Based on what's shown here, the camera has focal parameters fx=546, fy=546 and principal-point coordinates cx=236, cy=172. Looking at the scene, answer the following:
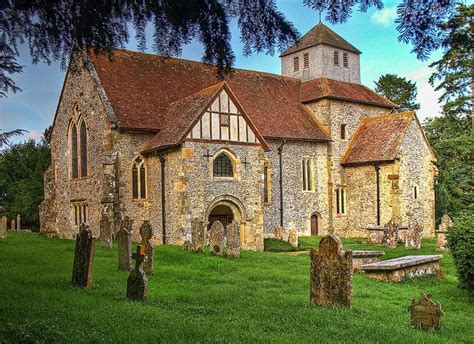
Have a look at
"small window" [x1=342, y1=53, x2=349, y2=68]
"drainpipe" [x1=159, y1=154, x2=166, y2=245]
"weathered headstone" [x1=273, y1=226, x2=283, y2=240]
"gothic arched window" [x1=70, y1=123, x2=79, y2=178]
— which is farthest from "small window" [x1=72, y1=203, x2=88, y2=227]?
"small window" [x1=342, y1=53, x2=349, y2=68]

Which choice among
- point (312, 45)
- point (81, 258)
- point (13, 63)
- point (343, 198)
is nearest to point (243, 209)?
point (343, 198)

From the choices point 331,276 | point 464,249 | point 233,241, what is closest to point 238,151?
point 233,241

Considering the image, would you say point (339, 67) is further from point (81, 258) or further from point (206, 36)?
point (206, 36)

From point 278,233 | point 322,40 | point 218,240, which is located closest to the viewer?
point 218,240

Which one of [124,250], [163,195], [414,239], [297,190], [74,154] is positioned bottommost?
[414,239]

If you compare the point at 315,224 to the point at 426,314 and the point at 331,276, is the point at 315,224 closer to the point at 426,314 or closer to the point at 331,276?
the point at 331,276

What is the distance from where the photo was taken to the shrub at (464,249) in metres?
12.0

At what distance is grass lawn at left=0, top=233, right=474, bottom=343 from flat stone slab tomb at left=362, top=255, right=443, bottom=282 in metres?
0.32

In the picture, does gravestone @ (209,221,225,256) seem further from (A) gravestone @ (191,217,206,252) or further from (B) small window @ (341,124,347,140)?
(B) small window @ (341,124,347,140)

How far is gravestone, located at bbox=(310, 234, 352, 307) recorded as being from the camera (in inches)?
396

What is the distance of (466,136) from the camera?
3139cm

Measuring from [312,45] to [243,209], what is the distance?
15.1 meters

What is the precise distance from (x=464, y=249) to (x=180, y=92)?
58.9 ft

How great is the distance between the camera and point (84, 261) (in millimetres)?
10898
